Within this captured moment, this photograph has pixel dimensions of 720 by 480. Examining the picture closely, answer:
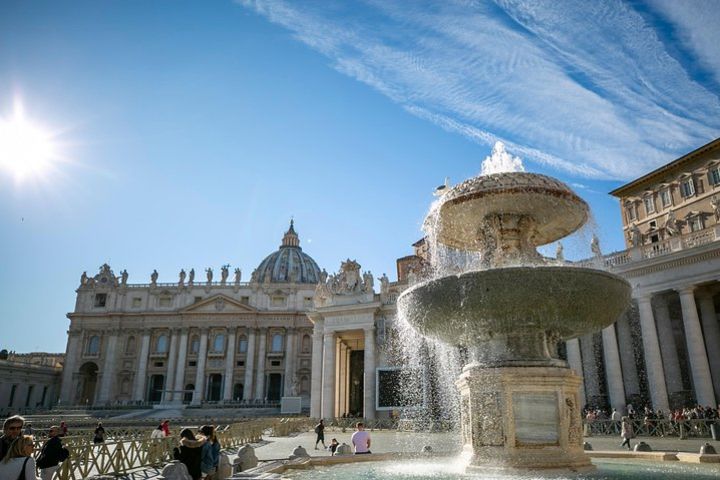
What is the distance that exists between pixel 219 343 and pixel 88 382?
19.7m

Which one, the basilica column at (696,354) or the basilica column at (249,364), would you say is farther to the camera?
the basilica column at (249,364)

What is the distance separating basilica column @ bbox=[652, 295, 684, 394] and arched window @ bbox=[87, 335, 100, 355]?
6741cm

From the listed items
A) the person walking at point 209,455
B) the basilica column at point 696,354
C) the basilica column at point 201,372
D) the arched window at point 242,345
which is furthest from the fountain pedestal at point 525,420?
the arched window at point 242,345

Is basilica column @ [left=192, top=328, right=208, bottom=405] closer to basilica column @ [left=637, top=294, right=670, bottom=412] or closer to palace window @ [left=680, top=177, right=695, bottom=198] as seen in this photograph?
basilica column @ [left=637, top=294, right=670, bottom=412]

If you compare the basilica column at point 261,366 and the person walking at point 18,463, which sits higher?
the basilica column at point 261,366

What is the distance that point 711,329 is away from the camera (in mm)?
23844

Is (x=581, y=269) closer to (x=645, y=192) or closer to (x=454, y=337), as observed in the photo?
(x=454, y=337)

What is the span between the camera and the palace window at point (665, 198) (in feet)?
106

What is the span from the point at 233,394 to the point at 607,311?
6494 cm

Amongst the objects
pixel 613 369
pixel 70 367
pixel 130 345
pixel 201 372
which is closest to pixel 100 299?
pixel 130 345

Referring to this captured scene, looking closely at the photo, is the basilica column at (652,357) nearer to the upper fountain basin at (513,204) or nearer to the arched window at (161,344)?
the upper fountain basin at (513,204)

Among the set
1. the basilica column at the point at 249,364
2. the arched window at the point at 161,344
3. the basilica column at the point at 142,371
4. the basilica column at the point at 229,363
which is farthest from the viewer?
the arched window at the point at 161,344

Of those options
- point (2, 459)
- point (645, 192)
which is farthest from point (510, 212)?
point (645, 192)

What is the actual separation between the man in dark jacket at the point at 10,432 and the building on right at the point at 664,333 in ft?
75.6
